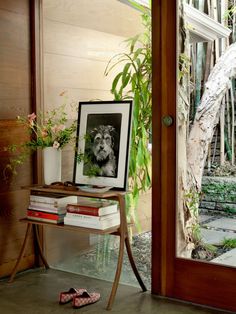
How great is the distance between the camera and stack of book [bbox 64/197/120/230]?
9.41 feet

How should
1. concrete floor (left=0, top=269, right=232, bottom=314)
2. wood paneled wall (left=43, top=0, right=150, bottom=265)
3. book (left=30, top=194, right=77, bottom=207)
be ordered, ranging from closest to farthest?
1. concrete floor (left=0, top=269, right=232, bottom=314)
2. book (left=30, top=194, right=77, bottom=207)
3. wood paneled wall (left=43, top=0, right=150, bottom=265)

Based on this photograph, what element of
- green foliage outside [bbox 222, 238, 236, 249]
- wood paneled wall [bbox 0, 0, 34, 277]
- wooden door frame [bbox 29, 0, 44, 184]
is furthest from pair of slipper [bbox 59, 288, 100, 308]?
wooden door frame [bbox 29, 0, 44, 184]

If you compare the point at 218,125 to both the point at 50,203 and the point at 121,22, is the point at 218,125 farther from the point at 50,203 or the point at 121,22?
the point at 121,22

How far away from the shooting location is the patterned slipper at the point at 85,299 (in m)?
2.79

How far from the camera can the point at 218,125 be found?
9.31ft

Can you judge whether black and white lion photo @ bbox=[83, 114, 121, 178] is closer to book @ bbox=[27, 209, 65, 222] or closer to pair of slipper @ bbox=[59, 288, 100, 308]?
book @ bbox=[27, 209, 65, 222]

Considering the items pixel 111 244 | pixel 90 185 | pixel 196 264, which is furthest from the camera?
pixel 111 244

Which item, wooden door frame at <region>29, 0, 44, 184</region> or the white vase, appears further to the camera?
wooden door frame at <region>29, 0, 44, 184</region>

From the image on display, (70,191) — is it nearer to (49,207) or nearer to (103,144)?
(49,207)

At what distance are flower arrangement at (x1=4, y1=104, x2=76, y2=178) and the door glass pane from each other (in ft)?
2.59

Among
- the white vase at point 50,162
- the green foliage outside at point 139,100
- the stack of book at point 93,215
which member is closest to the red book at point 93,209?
the stack of book at point 93,215

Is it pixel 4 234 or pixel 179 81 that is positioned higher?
pixel 179 81

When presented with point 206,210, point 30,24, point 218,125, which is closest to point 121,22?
point 30,24

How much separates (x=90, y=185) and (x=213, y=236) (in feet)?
2.71
